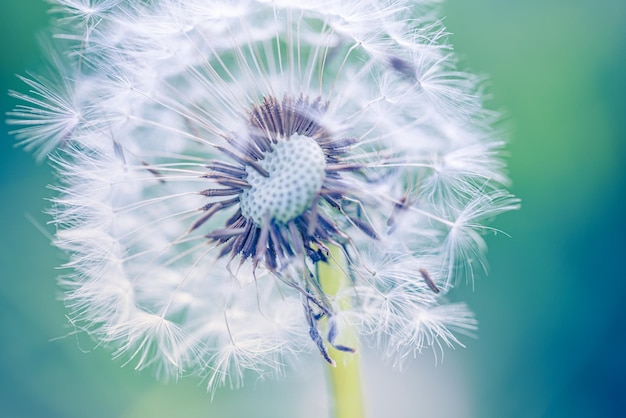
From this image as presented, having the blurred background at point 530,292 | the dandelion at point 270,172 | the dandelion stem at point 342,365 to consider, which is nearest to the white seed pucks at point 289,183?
the dandelion at point 270,172

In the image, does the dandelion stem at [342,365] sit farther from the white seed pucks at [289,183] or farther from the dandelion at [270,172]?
the white seed pucks at [289,183]

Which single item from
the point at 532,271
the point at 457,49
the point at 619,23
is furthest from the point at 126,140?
the point at 619,23

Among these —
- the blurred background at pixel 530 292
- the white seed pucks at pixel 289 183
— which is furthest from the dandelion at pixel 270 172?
the blurred background at pixel 530 292

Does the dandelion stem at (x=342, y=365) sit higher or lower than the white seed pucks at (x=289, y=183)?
lower

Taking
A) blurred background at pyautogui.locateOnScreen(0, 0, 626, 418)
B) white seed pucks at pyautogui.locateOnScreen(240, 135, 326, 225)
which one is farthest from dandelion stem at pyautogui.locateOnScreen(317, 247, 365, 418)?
blurred background at pyautogui.locateOnScreen(0, 0, 626, 418)

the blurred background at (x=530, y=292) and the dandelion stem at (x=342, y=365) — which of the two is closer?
the dandelion stem at (x=342, y=365)

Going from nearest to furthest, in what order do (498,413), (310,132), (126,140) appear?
(310,132)
(126,140)
(498,413)

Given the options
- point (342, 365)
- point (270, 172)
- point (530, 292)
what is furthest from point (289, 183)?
point (530, 292)

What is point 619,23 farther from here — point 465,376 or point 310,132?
point 310,132

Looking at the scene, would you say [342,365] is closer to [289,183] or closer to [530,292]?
[289,183]
